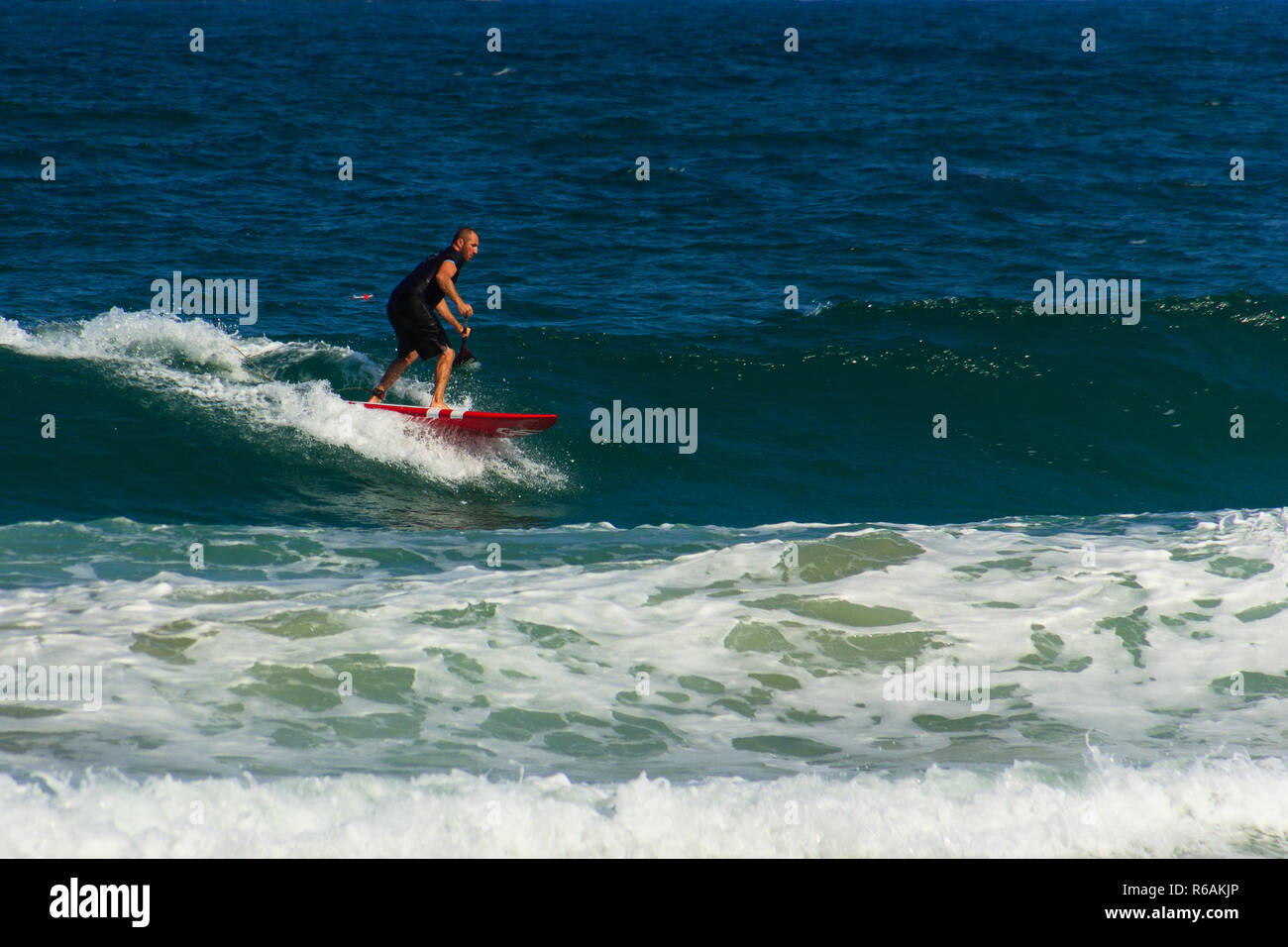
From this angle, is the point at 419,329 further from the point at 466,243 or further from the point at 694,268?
the point at 694,268

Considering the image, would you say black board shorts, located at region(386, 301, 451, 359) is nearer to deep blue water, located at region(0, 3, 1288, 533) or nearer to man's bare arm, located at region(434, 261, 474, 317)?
man's bare arm, located at region(434, 261, 474, 317)

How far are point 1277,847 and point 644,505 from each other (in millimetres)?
6642

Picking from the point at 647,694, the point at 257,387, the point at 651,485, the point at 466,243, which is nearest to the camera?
the point at 647,694

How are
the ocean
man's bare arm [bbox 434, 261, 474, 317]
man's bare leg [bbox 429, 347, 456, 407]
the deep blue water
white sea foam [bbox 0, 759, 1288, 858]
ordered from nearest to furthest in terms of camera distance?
white sea foam [bbox 0, 759, 1288, 858] < the ocean < man's bare arm [bbox 434, 261, 474, 317] < man's bare leg [bbox 429, 347, 456, 407] < the deep blue water

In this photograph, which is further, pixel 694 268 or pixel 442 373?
pixel 694 268

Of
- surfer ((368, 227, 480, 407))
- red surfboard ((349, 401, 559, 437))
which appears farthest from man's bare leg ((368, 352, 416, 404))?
red surfboard ((349, 401, 559, 437))

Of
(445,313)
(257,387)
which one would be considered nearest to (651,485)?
(445,313)

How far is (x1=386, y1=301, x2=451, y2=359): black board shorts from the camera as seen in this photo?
11.1 metres

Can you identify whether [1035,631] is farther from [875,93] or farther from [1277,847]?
[875,93]

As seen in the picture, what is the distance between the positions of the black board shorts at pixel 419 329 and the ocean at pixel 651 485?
76 cm

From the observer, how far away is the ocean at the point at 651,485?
5.18 meters

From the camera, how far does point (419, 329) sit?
1114 centimetres

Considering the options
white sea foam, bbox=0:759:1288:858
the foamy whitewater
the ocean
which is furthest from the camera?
the ocean

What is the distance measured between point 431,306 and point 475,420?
1140 mm
